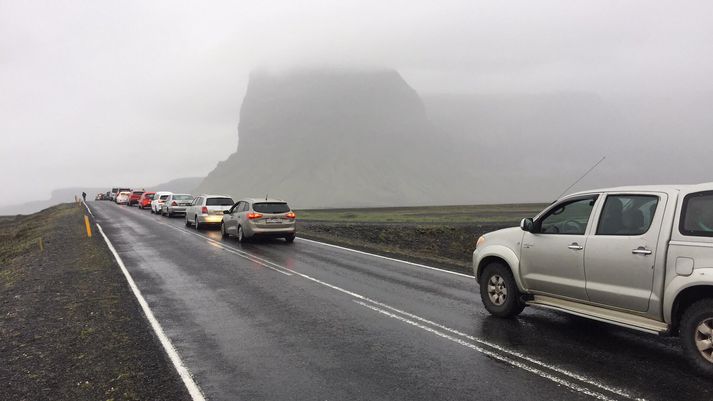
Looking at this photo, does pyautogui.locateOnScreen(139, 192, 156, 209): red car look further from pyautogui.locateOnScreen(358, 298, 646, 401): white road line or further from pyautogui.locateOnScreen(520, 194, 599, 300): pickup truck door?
pyautogui.locateOnScreen(520, 194, 599, 300): pickup truck door

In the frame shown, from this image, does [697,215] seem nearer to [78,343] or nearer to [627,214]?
[627,214]

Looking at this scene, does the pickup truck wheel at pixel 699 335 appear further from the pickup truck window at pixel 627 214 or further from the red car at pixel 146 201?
the red car at pixel 146 201

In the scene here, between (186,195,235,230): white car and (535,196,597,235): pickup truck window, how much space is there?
19.3 metres

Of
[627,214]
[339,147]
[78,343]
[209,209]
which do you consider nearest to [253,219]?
[209,209]

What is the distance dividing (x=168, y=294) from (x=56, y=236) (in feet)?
54.4

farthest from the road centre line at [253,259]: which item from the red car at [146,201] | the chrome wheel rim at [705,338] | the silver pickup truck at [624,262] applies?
the red car at [146,201]

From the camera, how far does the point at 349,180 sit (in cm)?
14412

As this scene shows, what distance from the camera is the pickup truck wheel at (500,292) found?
7422 mm

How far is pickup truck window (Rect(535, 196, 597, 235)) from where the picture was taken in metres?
6.59

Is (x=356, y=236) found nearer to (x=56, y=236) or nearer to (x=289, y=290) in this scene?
(x=56, y=236)

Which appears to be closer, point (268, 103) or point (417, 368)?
point (417, 368)

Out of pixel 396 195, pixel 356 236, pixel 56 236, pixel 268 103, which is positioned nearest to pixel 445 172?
pixel 396 195

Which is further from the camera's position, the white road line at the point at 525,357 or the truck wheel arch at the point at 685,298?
the truck wheel arch at the point at 685,298

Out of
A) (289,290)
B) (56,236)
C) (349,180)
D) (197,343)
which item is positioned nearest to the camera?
(197,343)
